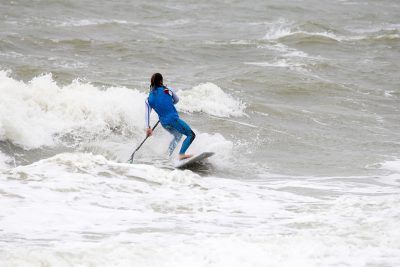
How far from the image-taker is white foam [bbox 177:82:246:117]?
15.9m

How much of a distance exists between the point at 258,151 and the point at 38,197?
588 centimetres

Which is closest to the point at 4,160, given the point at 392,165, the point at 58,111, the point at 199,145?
the point at 58,111

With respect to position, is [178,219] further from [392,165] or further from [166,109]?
[392,165]

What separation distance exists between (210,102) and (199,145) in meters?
3.77

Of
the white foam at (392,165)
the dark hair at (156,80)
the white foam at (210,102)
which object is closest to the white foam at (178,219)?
the white foam at (392,165)

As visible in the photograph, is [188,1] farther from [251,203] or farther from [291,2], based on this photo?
[251,203]

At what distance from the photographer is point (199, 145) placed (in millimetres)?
12633

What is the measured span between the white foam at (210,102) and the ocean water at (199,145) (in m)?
0.05

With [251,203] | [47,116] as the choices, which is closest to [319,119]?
[47,116]

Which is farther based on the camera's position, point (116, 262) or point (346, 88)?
point (346, 88)

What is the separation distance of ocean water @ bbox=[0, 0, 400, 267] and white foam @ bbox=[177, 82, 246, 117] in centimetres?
5

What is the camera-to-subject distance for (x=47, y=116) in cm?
1314

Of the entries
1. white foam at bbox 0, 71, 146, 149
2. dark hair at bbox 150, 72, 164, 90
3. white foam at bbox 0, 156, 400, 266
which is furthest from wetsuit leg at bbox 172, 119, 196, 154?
white foam at bbox 0, 71, 146, 149

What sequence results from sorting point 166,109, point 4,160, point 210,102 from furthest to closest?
1. point 210,102
2. point 166,109
3. point 4,160
